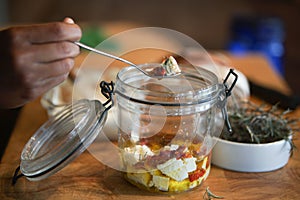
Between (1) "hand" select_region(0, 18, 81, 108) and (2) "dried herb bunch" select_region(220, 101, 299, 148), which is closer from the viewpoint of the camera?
(1) "hand" select_region(0, 18, 81, 108)

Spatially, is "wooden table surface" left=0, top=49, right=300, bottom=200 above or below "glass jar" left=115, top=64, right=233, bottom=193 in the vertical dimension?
below

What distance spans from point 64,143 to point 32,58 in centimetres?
15

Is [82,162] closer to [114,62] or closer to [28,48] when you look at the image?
[28,48]

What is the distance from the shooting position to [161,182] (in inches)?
27.9

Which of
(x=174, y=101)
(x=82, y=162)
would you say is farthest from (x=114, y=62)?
(x=174, y=101)

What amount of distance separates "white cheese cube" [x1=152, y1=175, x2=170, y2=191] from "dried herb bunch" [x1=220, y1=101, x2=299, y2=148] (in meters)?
0.16

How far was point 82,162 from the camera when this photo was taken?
0.83 meters

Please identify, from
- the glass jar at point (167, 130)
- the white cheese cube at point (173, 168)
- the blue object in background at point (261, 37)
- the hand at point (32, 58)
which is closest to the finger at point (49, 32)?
the hand at point (32, 58)

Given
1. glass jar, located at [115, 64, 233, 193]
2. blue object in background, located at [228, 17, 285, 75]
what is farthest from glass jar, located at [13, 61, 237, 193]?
blue object in background, located at [228, 17, 285, 75]

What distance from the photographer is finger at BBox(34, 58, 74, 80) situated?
0.65 meters

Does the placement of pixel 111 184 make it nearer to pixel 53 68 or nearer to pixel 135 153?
pixel 135 153

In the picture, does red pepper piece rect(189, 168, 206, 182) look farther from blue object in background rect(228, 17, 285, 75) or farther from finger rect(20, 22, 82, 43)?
blue object in background rect(228, 17, 285, 75)

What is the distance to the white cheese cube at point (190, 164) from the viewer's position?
2.31 feet

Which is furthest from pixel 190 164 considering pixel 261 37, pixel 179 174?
pixel 261 37
